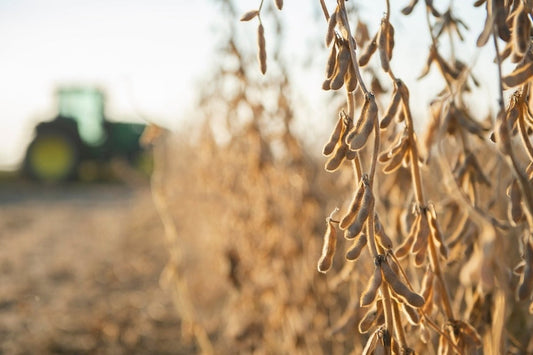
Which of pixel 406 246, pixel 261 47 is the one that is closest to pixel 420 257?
pixel 406 246

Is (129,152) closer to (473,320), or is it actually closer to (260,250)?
(260,250)

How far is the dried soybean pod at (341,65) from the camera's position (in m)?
0.98

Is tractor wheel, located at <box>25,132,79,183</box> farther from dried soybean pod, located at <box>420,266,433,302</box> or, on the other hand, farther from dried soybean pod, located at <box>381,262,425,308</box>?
dried soybean pod, located at <box>381,262,425,308</box>

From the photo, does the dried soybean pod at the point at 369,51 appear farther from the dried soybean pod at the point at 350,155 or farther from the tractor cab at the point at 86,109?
the tractor cab at the point at 86,109

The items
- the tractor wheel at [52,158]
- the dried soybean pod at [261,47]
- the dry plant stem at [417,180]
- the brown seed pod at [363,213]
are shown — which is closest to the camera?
the brown seed pod at [363,213]

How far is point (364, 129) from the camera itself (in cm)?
94

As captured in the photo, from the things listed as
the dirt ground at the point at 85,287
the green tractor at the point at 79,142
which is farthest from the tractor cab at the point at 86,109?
the dirt ground at the point at 85,287

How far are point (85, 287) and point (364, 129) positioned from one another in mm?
4251

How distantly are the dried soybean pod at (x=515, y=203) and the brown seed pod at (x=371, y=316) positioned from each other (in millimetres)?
254

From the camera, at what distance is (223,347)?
3.17 m

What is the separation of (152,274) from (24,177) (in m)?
13.6

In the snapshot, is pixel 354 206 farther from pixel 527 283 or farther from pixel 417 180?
pixel 527 283

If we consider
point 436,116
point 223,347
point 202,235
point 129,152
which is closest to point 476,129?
point 436,116

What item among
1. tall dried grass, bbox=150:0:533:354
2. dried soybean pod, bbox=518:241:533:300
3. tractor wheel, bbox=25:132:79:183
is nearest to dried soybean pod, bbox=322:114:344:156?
tall dried grass, bbox=150:0:533:354
